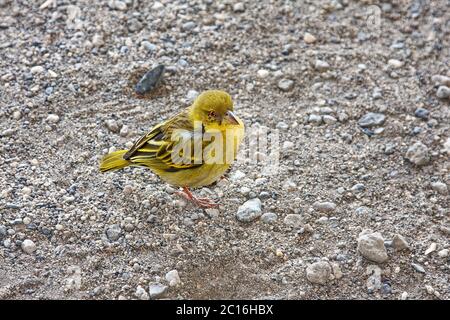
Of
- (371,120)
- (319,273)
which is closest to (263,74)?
(371,120)

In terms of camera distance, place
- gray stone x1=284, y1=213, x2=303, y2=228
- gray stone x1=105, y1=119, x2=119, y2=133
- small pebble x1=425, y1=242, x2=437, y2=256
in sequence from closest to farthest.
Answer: small pebble x1=425, y1=242, x2=437, y2=256, gray stone x1=284, y1=213, x2=303, y2=228, gray stone x1=105, y1=119, x2=119, y2=133

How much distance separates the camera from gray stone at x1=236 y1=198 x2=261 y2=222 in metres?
5.60

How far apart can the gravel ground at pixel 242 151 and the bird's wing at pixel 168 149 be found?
0.43 m

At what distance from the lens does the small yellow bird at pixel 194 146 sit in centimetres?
538

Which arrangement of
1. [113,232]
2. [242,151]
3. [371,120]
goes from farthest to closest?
[371,120] → [242,151] → [113,232]

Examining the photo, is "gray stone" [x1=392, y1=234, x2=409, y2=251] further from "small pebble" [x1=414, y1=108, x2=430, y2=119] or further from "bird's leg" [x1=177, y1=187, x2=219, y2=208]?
"small pebble" [x1=414, y1=108, x2=430, y2=119]

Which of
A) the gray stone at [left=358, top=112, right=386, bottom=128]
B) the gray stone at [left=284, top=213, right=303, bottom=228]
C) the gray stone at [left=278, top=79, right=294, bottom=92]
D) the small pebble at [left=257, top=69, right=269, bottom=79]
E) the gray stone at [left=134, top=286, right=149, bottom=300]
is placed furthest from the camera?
the small pebble at [left=257, top=69, right=269, bottom=79]

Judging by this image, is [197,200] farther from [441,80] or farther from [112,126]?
[441,80]

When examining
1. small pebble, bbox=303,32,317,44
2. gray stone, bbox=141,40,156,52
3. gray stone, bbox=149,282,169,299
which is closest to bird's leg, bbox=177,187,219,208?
gray stone, bbox=149,282,169,299

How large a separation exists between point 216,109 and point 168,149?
511mm

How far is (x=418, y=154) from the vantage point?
6.07 m

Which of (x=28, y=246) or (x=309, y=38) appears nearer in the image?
(x=28, y=246)

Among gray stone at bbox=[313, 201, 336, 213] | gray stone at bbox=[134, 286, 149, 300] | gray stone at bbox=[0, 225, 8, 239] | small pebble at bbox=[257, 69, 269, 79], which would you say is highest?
small pebble at bbox=[257, 69, 269, 79]

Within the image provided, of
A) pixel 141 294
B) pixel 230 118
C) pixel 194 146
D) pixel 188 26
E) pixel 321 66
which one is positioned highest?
pixel 230 118
